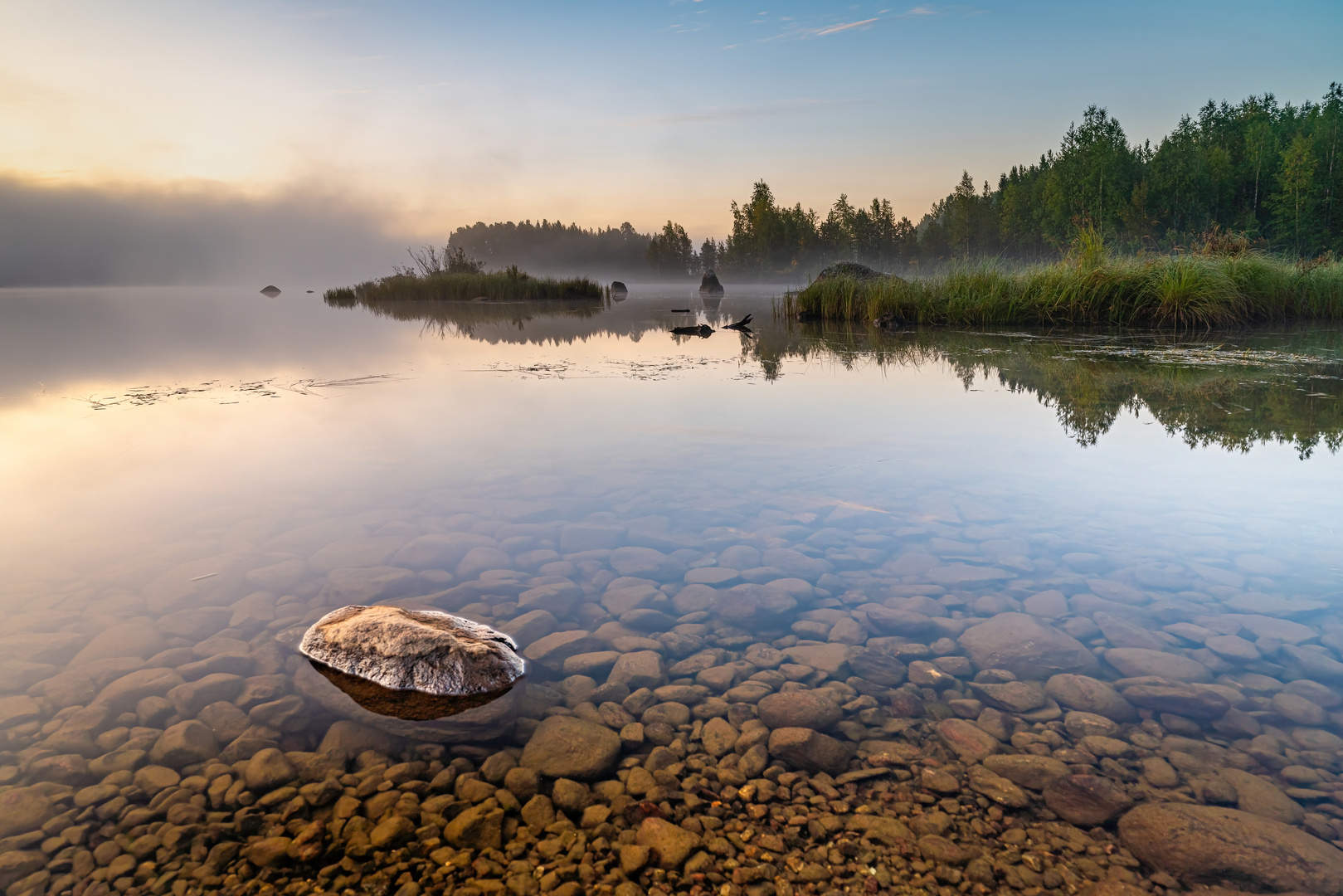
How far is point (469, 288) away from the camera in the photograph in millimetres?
35094

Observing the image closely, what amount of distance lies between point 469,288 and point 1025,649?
3550cm

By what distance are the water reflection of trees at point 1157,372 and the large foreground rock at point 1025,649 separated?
335 centimetres

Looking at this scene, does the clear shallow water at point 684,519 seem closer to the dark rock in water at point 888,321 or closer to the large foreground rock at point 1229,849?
the large foreground rock at point 1229,849

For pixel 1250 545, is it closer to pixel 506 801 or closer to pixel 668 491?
pixel 668 491

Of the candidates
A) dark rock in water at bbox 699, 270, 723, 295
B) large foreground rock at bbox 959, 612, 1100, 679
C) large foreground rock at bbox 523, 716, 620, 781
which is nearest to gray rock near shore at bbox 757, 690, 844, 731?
large foreground rock at bbox 523, 716, 620, 781

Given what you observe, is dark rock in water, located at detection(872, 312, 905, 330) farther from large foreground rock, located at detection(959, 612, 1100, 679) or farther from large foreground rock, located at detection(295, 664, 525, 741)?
large foreground rock, located at detection(295, 664, 525, 741)

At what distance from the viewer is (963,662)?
2543mm

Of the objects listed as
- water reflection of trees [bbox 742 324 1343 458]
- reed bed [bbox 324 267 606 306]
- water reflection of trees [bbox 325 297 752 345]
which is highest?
reed bed [bbox 324 267 606 306]

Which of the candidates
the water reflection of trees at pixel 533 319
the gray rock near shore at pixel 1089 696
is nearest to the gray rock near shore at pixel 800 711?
the gray rock near shore at pixel 1089 696

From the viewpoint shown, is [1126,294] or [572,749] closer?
[572,749]

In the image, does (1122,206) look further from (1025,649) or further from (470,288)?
(1025,649)

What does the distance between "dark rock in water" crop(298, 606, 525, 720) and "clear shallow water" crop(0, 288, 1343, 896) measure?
0.40 feet

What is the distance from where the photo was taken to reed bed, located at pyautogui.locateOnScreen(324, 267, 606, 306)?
3472cm

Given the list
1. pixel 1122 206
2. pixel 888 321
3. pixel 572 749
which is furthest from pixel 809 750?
pixel 1122 206
